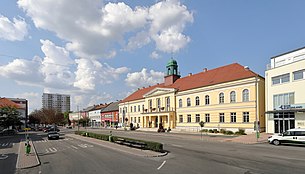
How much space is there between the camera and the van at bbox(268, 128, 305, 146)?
905 inches

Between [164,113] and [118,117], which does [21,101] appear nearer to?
[118,117]

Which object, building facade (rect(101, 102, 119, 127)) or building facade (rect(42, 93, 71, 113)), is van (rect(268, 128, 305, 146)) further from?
building facade (rect(42, 93, 71, 113))

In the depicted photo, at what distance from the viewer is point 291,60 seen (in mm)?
32938

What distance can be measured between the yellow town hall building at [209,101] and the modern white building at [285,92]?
7.55 ft

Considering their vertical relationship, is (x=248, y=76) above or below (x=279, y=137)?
above

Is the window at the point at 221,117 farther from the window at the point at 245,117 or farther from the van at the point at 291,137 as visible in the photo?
the van at the point at 291,137

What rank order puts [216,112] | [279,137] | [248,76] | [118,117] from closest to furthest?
[279,137] → [248,76] → [216,112] → [118,117]

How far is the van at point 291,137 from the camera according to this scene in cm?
2298

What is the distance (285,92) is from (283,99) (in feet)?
3.34

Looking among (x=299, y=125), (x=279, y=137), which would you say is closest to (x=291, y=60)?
(x=299, y=125)

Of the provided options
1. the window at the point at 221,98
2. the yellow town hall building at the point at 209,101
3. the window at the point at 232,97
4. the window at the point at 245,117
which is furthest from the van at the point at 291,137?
the window at the point at 221,98

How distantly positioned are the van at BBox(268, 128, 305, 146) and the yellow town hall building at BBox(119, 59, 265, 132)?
1182 cm

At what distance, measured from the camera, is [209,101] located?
149 ft

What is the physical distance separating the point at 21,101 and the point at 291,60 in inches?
5149
